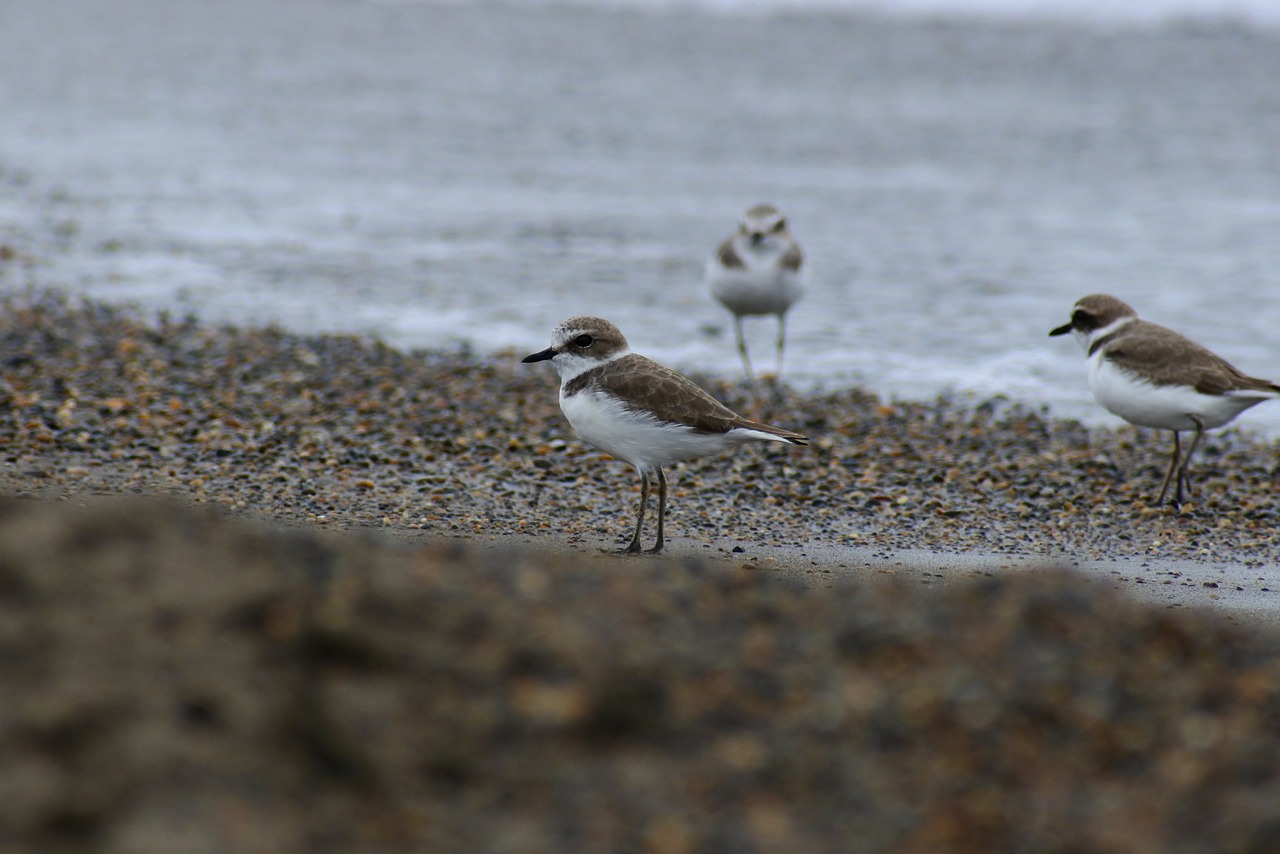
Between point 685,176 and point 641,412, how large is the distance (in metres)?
12.8

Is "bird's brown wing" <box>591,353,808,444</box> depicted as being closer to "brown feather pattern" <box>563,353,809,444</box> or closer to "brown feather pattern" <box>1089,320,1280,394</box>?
"brown feather pattern" <box>563,353,809,444</box>

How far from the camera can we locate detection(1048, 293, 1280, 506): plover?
7.20 m

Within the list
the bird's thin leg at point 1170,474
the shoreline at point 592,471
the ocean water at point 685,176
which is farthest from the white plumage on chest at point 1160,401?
the ocean water at point 685,176

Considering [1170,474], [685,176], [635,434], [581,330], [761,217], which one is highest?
[761,217]

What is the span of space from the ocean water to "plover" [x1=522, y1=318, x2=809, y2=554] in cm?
359

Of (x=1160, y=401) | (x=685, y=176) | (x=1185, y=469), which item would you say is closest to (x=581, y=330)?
(x=1160, y=401)

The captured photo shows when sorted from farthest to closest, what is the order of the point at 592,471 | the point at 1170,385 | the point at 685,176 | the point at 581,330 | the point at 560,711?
1. the point at 685,176
2. the point at 592,471
3. the point at 1170,385
4. the point at 581,330
5. the point at 560,711

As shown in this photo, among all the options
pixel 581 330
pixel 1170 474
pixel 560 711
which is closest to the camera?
pixel 560 711

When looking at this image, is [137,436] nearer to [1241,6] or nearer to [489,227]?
[489,227]

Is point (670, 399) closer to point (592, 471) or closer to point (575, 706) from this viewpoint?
point (592, 471)

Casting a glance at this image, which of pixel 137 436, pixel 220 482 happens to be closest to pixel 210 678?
pixel 220 482

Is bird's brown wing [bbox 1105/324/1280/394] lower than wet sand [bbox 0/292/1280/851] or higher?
higher

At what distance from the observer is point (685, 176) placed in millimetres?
18625

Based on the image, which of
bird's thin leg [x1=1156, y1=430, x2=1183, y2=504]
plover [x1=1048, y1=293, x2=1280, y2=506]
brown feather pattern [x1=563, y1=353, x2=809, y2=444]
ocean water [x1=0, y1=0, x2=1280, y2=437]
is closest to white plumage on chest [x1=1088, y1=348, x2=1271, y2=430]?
plover [x1=1048, y1=293, x2=1280, y2=506]
